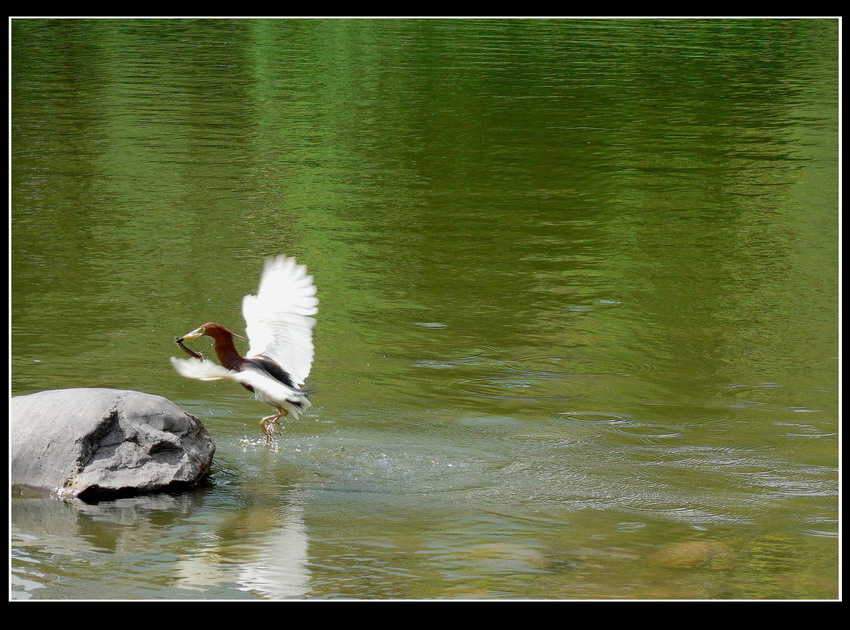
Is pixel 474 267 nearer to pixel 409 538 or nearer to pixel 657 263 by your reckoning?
pixel 657 263

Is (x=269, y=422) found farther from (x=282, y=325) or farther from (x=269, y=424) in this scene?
(x=282, y=325)

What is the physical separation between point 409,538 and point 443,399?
8.34ft

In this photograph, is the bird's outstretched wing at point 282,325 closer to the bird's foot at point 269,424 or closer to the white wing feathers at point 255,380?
the white wing feathers at point 255,380

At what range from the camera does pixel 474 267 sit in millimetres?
13227

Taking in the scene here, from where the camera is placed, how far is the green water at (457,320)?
6.74 meters

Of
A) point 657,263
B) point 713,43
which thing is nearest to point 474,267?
point 657,263

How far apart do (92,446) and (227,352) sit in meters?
0.98

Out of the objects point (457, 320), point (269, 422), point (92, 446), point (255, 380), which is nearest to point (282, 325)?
point (255, 380)

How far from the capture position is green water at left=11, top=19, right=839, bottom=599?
6738 mm

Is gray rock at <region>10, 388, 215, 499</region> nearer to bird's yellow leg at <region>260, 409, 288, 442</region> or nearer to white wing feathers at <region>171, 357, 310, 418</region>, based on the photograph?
white wing feathers at <region>171, 357, 310, 418</region>

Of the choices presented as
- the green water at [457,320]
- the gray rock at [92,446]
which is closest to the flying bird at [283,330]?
the green water at [457,320]

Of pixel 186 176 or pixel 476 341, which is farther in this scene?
pixel 186 176

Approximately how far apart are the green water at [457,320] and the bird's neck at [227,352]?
2.31ft

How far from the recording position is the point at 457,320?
1145 cm
